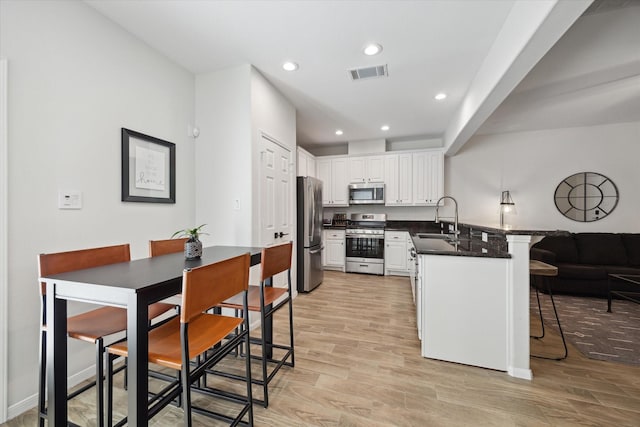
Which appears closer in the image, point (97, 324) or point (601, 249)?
point (97, 324)

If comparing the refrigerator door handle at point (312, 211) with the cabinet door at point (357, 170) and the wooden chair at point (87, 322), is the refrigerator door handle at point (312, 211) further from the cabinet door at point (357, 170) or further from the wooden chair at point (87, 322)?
the wooden chair at point (87, 322)

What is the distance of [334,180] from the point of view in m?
5.58

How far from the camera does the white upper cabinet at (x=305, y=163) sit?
15.3ft

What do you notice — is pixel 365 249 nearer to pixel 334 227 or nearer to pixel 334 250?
pixel 334 250

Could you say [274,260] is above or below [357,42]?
below

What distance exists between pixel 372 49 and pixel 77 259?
9.06 feet

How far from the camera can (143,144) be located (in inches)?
91.7

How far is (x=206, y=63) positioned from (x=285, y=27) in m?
1.03

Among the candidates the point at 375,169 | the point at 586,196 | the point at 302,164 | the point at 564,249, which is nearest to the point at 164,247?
the point at 302,164

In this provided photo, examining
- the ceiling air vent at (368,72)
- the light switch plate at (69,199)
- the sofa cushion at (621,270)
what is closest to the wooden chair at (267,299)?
the light switch plate at (69,199)

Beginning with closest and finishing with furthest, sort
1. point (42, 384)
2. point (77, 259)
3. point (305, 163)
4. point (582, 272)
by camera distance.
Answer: point (42, 384)
point (77, 259)
point (582, 272)
point (305, 163)

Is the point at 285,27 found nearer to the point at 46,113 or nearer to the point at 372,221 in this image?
the point at 46,113

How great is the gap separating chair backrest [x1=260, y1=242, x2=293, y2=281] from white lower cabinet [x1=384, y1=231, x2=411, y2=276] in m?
3.32

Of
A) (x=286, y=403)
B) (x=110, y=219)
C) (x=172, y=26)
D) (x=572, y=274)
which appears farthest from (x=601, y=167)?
(x=110, y=219)
